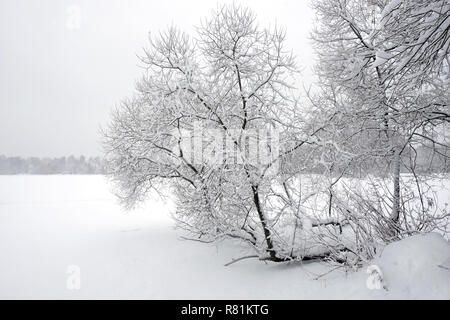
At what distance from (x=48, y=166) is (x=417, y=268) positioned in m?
114

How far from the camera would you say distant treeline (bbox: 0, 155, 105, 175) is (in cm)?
9306

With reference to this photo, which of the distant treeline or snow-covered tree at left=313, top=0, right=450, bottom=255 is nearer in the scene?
snow-covered tree at left=313, top=0, right=450, bottom=255

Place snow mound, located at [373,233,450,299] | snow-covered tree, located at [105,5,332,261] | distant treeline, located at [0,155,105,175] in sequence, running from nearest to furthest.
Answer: snow mound, located at [373,233,450,299]
snow-covered tree, located at [105,5,332,261]
distant treeline, located at [0,155,105,175]

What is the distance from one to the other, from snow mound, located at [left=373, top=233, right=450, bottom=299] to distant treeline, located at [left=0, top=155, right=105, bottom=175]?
308 feet

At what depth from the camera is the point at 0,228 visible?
13.8m

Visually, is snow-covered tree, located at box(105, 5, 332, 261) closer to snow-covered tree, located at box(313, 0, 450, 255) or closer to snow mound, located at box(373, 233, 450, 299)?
snow-covered tree, located at box(313, 0, 450, 255)

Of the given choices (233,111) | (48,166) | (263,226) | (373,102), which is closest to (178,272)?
(263,226)

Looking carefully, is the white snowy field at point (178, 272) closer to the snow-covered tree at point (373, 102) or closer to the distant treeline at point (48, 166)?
the snow-covered tree at point (373, 102)

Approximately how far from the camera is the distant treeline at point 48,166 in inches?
3664

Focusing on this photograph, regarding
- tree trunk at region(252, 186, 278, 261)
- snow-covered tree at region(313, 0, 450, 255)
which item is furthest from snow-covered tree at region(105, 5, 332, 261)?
snow-covered tree at region(313, 0, 450, 255)

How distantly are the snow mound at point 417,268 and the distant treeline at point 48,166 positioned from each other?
308ft

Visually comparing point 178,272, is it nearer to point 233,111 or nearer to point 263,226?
point 263,226

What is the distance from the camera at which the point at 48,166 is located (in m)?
98.4

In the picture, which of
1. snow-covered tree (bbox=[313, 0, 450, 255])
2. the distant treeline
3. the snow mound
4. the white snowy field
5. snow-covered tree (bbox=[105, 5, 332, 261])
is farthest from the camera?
the distant treeline
